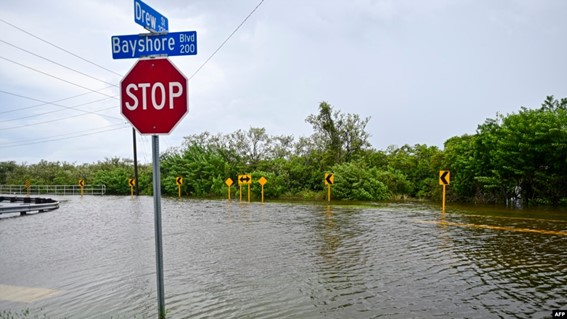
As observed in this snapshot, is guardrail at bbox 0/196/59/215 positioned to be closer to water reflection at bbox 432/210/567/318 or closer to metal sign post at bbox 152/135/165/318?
metal sign post at bbox 152/135/165/318

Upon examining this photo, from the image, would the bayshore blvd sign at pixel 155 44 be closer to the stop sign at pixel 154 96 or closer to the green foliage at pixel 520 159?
the stop sign at pixel 154 96

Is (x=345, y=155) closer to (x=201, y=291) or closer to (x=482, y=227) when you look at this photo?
(x=482, y=227)

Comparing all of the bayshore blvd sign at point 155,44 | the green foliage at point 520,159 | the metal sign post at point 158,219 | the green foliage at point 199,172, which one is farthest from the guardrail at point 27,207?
the green foliage at point 520,159

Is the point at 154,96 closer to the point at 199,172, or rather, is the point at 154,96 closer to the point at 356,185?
the point at 356,185

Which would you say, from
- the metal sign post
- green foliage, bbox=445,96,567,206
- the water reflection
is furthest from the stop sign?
green foliage, bbox=445,96,567,206

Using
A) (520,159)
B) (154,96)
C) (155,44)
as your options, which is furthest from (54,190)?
(154,96)

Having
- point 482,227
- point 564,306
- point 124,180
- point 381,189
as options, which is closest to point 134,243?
point 564,306

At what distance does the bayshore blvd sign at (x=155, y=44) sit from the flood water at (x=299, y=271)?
3248 mm

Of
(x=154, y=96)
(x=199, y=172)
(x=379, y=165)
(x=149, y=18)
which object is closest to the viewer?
(x=154, y=96)

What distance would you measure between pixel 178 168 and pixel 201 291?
4289 cm

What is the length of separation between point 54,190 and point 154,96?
5867cm

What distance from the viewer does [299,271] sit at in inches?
291

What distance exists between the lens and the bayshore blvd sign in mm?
4844

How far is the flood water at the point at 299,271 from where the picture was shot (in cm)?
545
